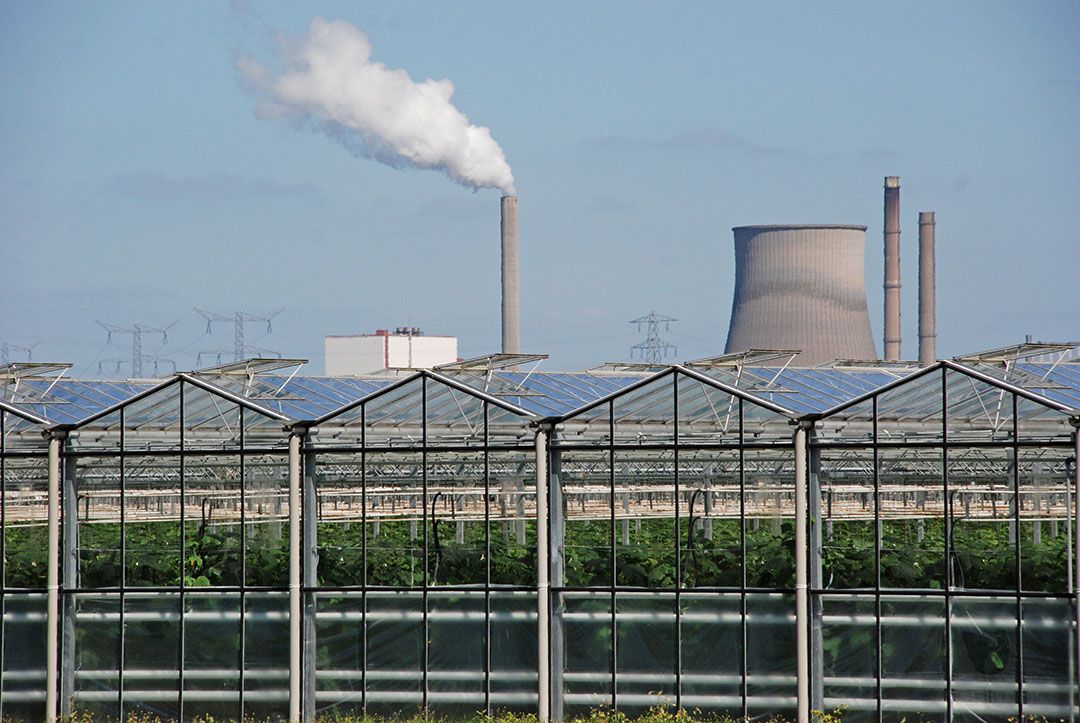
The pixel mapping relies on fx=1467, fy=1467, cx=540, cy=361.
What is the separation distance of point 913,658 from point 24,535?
44.6 feet

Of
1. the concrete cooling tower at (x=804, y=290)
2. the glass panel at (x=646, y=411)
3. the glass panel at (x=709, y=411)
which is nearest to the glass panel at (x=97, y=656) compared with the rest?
the glass panel at (x=646, y=411)

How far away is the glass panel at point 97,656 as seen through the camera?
2058cm

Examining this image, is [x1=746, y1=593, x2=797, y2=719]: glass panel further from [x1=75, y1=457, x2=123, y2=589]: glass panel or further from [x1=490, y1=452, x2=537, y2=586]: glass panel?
[x1=75, y1=457, x2=123, y2=589]: glass panel

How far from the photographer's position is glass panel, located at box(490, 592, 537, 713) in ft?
64.8

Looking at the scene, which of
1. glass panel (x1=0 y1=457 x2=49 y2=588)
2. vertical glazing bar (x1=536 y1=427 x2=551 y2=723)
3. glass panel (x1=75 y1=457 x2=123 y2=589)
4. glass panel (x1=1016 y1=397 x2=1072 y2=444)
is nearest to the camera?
glass panel (x1=1016 y1=397 x2=1072 y2=444)

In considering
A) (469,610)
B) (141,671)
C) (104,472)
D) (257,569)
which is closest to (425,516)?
(469,610)

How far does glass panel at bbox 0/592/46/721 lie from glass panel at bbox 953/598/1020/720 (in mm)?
12559

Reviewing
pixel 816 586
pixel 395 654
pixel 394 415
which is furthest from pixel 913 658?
pixel 394 415

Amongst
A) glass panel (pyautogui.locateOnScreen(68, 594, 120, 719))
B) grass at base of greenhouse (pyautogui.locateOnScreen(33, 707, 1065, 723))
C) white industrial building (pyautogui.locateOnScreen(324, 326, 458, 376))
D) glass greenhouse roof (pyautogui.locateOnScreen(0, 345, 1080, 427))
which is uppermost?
white industrial building (pyautogui.locateOnScreen(324, 326, 458, 376))

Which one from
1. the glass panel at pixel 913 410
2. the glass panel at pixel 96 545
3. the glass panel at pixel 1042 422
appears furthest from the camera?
the glass panel at pixel 96 545

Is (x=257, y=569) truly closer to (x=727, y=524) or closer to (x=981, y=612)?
(x=727, y=524)

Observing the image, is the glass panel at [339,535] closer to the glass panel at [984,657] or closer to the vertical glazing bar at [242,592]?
the vertical glazing bar at [242,592]

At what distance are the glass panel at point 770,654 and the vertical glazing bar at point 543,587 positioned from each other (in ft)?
8.73

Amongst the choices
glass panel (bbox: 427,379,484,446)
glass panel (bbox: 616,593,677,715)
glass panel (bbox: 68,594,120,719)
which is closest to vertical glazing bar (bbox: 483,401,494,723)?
glass panel (bbox: 427,379,484,446)
